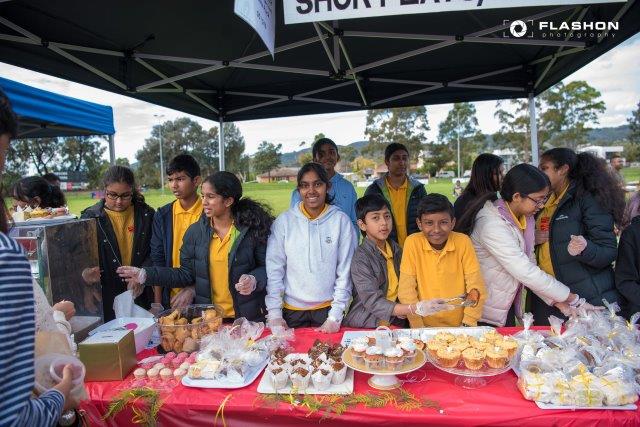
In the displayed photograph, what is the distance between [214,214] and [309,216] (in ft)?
2.03

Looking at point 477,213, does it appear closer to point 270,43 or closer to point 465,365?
point 465,365

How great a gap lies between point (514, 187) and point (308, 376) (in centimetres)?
172

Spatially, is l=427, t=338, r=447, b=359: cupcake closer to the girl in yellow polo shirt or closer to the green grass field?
the girl in yellow polo shirt

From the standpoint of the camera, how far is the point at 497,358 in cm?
164

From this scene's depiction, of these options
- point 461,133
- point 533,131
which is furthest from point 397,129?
point 533,131

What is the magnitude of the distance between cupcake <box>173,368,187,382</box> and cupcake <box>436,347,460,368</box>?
112 centimetres

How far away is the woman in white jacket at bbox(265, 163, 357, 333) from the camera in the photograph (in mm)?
2551

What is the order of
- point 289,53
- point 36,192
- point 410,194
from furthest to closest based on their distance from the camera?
point 410,194, point 36,192, point 289,53

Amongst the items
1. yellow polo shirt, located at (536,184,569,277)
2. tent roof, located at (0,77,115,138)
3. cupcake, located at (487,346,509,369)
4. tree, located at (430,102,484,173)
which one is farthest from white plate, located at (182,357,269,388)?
tree, located at (430,102,484,173)

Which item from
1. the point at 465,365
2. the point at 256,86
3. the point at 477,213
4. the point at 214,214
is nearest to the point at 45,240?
the point at 214,214

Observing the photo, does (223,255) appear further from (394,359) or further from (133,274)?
(394,359)

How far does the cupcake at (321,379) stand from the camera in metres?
1.62

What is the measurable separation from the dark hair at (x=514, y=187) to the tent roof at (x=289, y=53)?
147cm

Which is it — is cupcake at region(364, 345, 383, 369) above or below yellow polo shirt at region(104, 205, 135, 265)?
below
